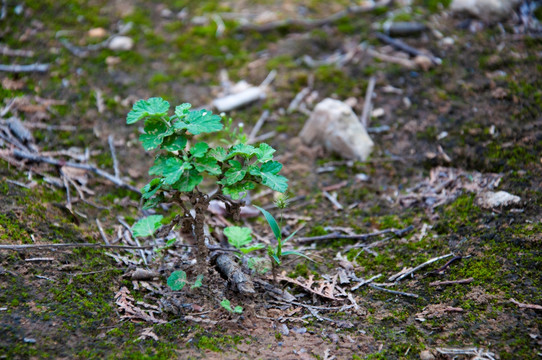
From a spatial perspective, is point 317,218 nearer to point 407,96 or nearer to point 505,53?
point 407,96

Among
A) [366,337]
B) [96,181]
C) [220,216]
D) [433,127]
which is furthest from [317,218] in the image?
[96,181]

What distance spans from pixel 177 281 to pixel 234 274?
40 centimetres

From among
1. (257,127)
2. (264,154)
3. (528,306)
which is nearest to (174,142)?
(264,154)

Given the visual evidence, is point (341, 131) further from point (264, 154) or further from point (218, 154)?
point (218, 154)

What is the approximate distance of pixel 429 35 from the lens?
5.89 meters

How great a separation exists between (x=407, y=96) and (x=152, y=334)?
410 cm

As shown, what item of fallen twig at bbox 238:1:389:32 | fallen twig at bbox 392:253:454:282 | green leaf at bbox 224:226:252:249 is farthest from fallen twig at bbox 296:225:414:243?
fallen twig at bbox 238:1:389:32

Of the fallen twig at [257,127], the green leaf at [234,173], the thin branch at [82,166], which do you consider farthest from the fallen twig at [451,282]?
the thin branch at [82,166]

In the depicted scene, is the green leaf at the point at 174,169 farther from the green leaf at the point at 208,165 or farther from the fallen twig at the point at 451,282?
the fallen twig at the point at 451,282

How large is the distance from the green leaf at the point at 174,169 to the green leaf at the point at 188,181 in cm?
4

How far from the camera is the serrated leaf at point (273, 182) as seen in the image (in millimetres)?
2598

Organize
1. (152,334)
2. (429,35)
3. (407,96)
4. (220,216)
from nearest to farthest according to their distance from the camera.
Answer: (152,334), (220,216), (407,96), (429,35)

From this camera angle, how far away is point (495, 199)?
354cm

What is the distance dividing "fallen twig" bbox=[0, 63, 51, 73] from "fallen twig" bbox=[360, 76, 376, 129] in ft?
13.8
